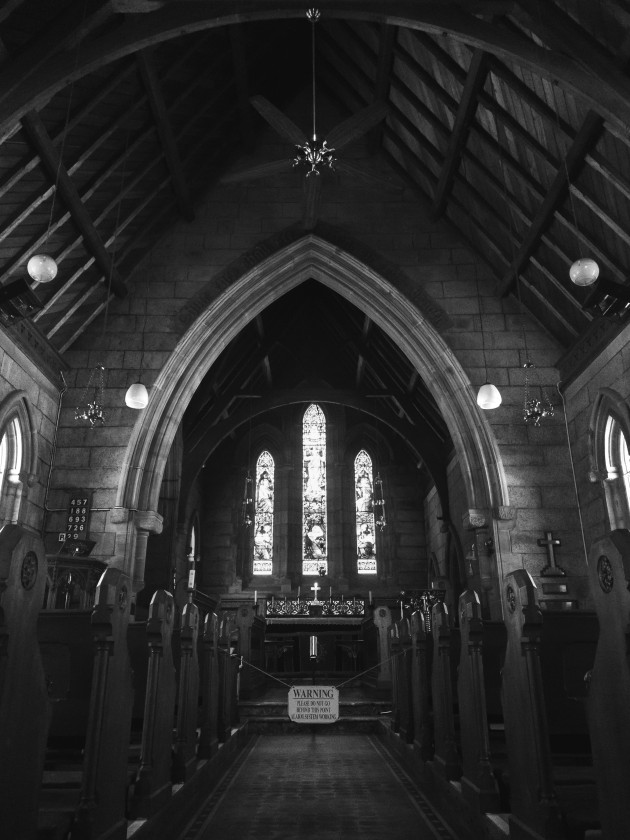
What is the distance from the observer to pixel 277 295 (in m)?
9.37

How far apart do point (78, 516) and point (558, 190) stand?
6.48 meters

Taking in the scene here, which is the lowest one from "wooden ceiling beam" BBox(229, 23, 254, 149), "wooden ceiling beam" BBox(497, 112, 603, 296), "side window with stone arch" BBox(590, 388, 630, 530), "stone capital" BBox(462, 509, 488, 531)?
"stone capital" BBox(462, 509, 488, 531)

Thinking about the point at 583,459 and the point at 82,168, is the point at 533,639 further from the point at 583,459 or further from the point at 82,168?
the point at 82,168

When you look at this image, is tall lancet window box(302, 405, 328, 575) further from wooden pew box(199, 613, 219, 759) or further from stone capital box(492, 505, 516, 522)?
wooden pew box(199, 613, 219, 759)

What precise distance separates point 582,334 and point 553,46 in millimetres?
3295

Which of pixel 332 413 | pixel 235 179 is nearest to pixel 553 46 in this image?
pixel 235 179

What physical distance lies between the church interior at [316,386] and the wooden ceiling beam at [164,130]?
51 millimetres

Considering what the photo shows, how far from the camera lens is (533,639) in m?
2.63

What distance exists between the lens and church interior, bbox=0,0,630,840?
280 cm

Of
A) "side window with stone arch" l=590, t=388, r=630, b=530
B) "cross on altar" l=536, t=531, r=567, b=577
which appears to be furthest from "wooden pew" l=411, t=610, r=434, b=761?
"cross on altar" l=536, t=531, r=567, b=577

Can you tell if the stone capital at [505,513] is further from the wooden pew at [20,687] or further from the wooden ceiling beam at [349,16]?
the wooden pew at [20,687]

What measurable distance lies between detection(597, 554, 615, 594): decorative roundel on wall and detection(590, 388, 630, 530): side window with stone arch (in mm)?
5223

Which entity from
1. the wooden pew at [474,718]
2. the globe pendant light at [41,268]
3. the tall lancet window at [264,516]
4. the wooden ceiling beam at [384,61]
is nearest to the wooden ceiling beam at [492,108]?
the wooden ceiling beam at [384,61]

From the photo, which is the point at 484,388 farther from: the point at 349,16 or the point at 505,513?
the point at 349,16
